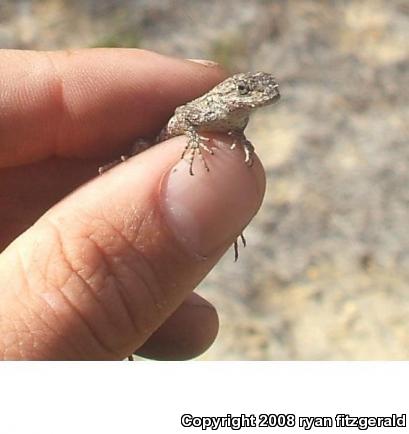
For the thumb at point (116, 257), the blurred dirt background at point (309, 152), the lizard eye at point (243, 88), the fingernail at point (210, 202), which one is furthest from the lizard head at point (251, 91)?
the blurred dirt background at point (309, 152)

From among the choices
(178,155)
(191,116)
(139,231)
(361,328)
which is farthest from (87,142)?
(361,328)

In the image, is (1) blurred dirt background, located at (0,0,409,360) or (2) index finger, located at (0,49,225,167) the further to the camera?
(1) blurred dirt background, located at (0,0,409,360)

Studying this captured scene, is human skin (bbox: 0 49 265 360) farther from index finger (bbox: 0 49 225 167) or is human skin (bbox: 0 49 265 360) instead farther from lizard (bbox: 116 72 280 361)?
index finger (bbox: 0 49 225 167)

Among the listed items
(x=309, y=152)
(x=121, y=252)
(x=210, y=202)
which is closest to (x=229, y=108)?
(x=210, y=202)

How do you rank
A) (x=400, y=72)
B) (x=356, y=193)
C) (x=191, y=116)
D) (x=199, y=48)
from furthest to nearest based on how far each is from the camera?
(x=199, y=48) < (x=400, y=72) < (x=356, y=193) < (x=191, y=116)

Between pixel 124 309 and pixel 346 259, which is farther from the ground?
pixel 346 259

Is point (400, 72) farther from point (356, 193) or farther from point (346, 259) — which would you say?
point (346, 259)

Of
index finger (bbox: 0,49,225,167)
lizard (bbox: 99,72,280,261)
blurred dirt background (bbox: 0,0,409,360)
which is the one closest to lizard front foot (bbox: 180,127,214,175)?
lizard (bbox: 99,72,280,261)

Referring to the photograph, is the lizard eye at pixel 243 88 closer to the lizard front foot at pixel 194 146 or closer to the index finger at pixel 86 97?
the lizard front foot at pixel 194 146

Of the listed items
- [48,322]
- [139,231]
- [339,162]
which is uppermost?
[339,162]
